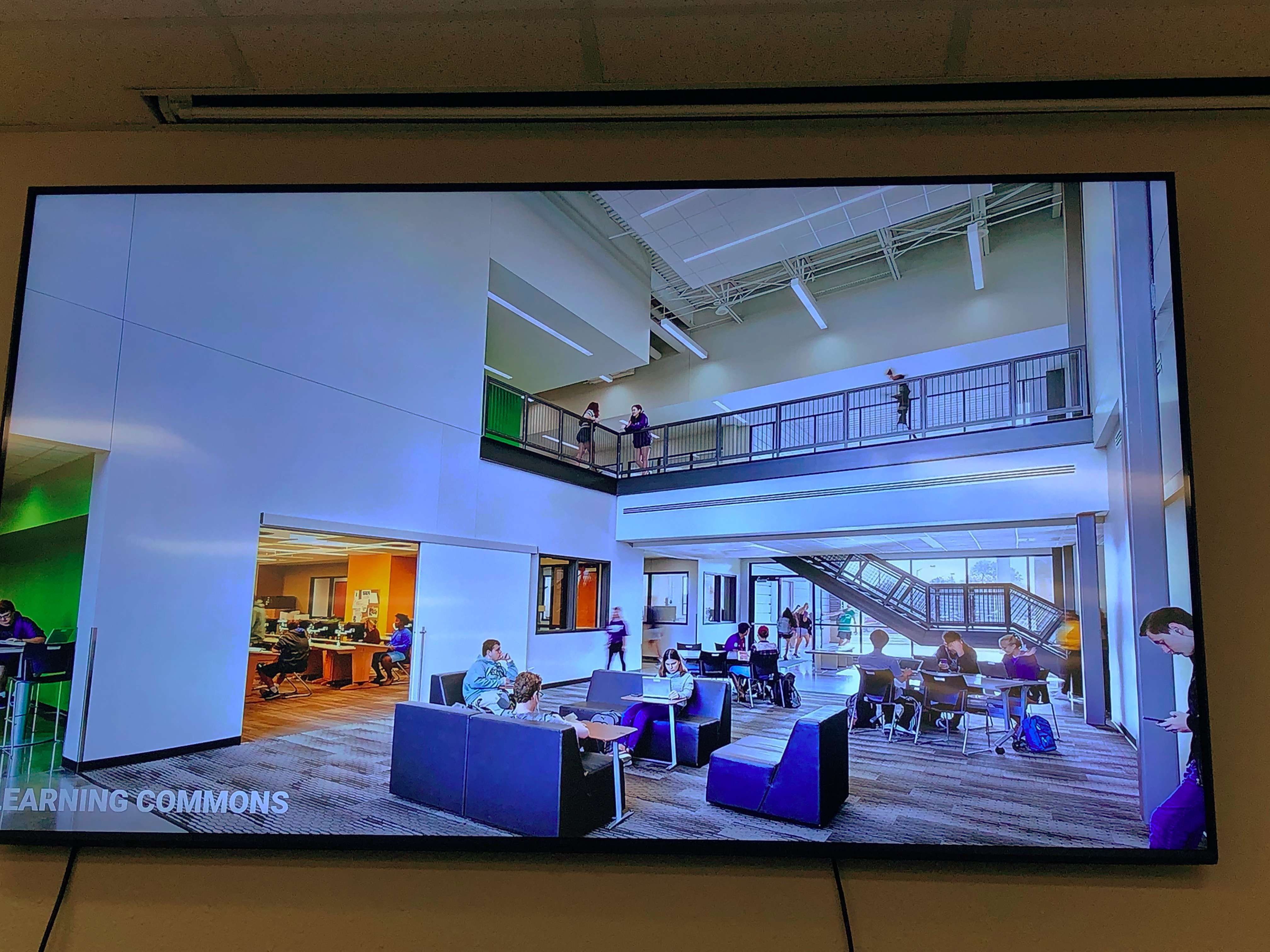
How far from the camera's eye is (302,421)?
287 cm

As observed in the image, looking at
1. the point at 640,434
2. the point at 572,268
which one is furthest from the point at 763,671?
the point at 572,268

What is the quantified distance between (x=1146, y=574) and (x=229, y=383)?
11.1ft

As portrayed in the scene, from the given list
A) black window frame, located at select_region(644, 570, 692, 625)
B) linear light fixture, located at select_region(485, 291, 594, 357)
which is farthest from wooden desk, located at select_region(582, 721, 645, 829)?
linear light fixture, located at select_region(485, 291, 594, 357)

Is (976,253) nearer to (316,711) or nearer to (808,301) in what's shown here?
(808,301)

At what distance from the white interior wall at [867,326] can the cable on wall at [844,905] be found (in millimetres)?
1717

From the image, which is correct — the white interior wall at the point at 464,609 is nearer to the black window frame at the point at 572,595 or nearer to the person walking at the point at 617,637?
the black window frame at the point at 572,595

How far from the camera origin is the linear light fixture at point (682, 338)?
3.14 meters

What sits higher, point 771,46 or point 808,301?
point 771,46

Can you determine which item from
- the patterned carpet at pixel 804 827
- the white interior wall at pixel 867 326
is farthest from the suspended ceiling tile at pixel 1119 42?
the patterned carpet at pixel 804 827

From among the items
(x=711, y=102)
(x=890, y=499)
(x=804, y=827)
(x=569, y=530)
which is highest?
(x=711, y=102)

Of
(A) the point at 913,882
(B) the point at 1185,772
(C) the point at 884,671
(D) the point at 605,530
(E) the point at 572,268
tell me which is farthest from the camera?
(E) the point at 572,268

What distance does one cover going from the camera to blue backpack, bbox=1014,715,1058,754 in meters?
2.54

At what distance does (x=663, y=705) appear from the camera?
2.90 metres

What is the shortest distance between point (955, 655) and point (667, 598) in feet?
3.57
